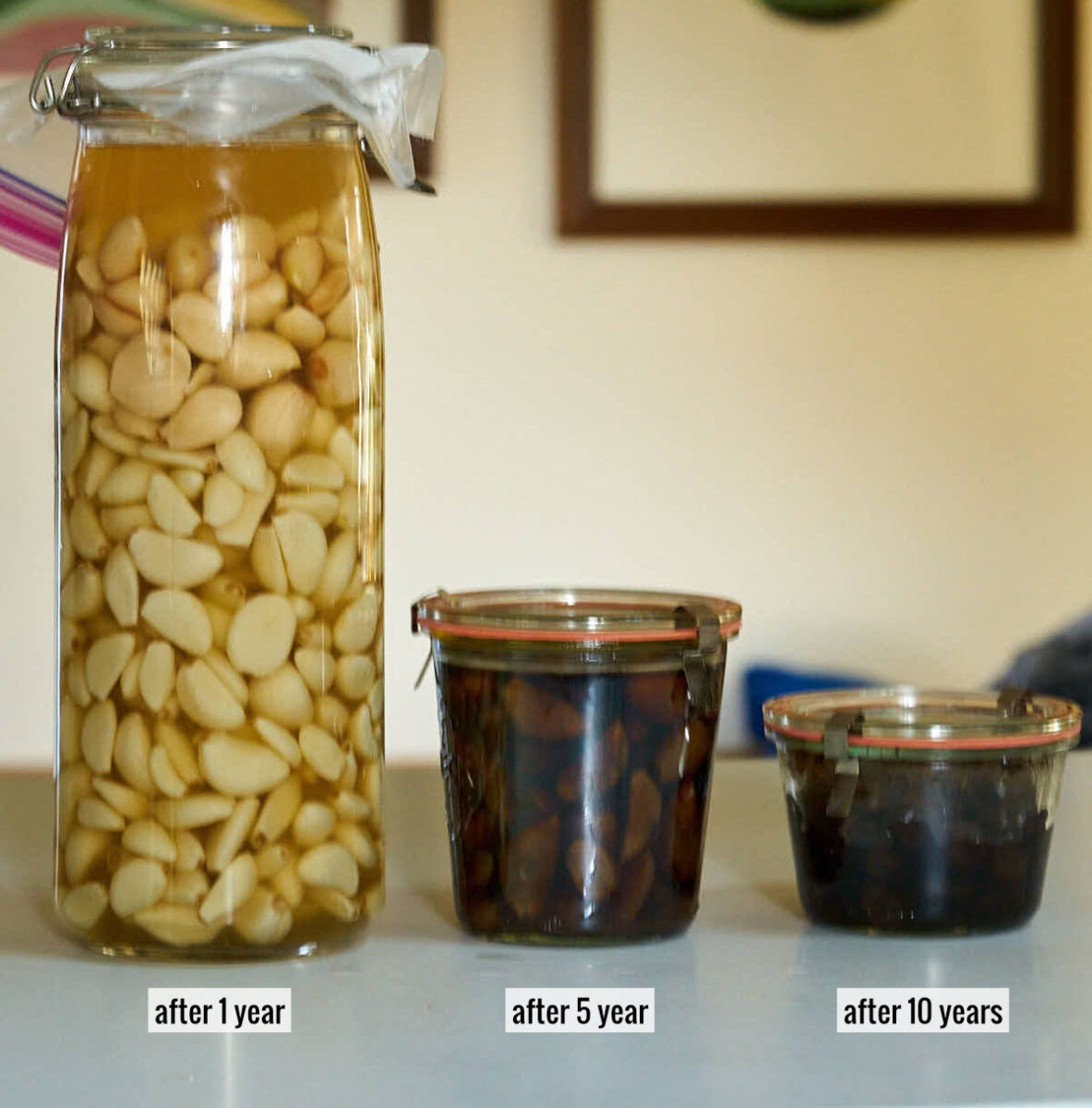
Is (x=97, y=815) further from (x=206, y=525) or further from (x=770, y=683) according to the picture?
(x=770, y=683)

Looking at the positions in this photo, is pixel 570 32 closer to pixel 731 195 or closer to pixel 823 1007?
pixel 731 195

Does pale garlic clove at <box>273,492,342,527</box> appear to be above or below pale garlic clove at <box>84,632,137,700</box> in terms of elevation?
above

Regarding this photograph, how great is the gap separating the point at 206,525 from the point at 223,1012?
13 centimetres

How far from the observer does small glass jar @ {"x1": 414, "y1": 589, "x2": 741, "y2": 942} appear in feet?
1.56

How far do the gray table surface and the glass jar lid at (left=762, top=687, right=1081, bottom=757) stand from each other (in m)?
0.06

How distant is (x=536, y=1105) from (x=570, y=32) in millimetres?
1606

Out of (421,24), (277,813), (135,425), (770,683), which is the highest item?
(421,24)

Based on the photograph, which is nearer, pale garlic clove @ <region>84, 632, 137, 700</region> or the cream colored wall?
pale garlic clove @ <region>84, 632, 137, 700</region>

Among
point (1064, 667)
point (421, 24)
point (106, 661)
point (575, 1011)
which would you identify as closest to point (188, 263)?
point (106, 661)

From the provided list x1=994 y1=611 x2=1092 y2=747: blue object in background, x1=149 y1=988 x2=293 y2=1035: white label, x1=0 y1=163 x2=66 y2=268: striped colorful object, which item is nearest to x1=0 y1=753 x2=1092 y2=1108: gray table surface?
x1=149 y1=988 x2=293 y2=1035: white label

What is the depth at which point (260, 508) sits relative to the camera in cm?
46

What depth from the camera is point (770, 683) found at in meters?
1.85

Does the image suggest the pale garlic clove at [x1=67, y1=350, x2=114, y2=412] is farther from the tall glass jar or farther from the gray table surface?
the gray table surface

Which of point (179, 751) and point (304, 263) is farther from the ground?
point (304, 263)
